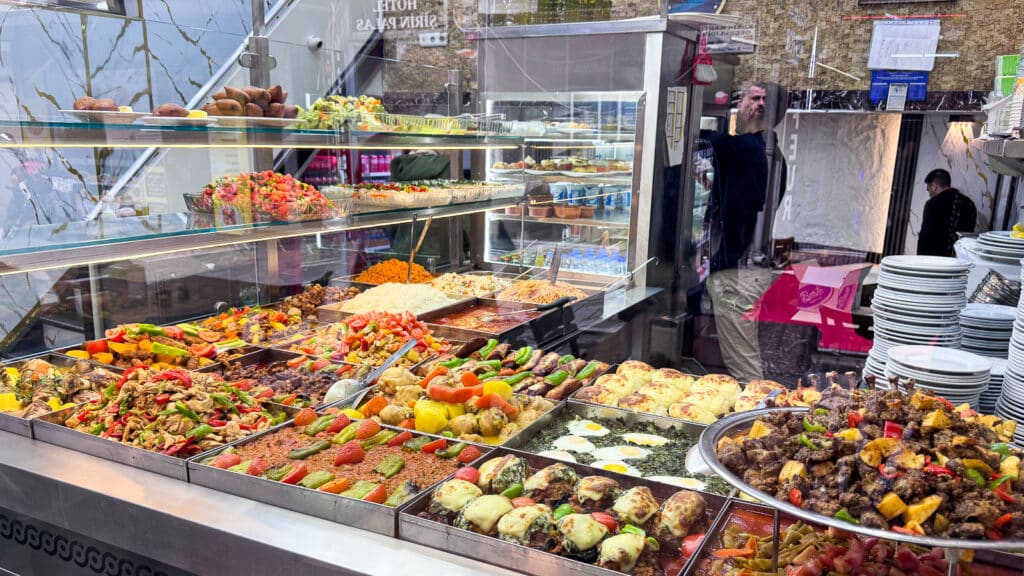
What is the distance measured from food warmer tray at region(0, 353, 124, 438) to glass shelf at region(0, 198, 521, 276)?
45cm

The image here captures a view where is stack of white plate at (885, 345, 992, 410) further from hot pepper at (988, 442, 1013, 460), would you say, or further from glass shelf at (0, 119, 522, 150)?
glass shelf at (0, 119, 522, 150)

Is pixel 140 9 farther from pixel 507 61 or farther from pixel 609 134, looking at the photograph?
pixel 609 134

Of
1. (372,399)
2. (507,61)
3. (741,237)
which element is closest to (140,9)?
(507,61)

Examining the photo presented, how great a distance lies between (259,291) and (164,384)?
5.55 feet

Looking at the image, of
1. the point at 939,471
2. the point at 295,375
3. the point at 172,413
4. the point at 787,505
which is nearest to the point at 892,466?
the point at 939,471

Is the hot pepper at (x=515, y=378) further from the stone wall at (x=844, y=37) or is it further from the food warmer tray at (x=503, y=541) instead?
the stone wall at (x=844, y=37)

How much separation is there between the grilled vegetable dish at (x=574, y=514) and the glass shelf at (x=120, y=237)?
57.6 inches

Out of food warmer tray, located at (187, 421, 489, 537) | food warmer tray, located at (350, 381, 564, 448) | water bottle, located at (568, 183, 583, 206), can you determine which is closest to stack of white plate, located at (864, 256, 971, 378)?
food warmer tray, located at (350, 381, 564, 448)

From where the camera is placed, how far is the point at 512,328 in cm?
370

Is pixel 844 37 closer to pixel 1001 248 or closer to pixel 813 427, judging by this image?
pixel 1001 248

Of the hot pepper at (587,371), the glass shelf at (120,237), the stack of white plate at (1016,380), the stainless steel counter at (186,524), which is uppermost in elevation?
the glass shelf at (120,237)

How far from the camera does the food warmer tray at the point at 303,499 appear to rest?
5.80ft

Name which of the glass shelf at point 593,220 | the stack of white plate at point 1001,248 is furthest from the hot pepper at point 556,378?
the glass shelf at point 593,220

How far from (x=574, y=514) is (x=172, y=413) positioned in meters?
1.39
